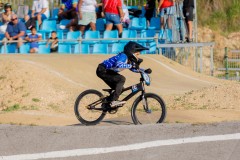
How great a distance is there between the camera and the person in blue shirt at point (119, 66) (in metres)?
14.6

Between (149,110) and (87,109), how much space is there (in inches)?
46.8

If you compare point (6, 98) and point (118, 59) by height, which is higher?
point (118, 59)

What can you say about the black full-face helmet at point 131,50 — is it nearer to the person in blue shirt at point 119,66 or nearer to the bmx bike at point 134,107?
the person in blue shirt at point 119,66

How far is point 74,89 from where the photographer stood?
19484 mm

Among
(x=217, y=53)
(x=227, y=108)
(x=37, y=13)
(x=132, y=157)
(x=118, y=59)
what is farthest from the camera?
(x=217, y=53)

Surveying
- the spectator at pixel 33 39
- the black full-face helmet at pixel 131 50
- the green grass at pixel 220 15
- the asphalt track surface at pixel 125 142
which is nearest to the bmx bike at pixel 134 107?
the black full-face helmet at pixel 131 50

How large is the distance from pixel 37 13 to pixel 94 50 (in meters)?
2.82

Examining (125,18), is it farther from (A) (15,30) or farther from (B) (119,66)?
(B) (119,66)

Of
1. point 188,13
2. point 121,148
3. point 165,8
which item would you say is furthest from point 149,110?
point 165,8

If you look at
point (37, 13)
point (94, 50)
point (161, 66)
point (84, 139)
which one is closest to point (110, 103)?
point (84, 139)

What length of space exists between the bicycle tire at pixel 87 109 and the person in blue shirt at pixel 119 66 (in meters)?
0.33

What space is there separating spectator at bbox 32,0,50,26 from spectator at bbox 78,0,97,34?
207cm

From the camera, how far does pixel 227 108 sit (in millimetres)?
16891

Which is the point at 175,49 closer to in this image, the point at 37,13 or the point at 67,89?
the point at 37,13
